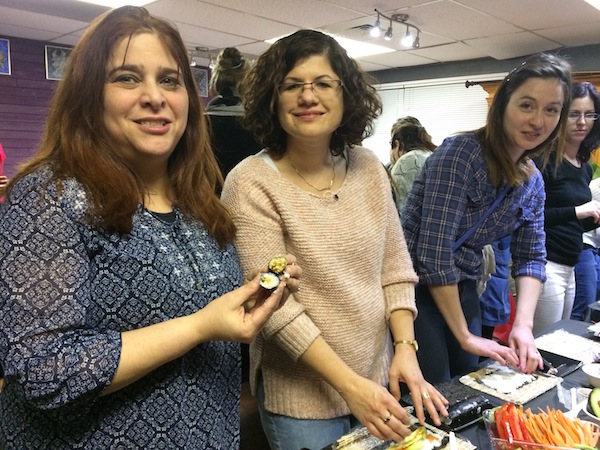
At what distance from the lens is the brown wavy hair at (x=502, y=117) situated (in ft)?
5.20

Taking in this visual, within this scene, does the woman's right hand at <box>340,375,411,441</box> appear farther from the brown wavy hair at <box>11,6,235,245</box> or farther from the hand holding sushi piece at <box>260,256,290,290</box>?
the brown wavy hair at <box>11,6,235,245</box>

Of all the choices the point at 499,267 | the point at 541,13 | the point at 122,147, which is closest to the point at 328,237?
the point at 122,147

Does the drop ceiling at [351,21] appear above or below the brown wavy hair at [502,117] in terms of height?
above

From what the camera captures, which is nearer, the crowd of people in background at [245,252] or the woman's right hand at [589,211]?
the crowd of people in background at [245,252]

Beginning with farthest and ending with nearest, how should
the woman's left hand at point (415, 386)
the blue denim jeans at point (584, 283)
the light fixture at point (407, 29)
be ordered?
the light fixture at point (407, 29), the blue denim jeans at point (584, 283), the woman's left hand at point (415, 386)

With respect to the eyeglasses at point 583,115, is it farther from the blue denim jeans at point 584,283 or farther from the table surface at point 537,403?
the table surface at point 537,403

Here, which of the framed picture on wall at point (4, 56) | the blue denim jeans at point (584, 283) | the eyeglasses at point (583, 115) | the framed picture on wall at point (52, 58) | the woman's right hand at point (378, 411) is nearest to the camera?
the woman's right hand at point (378, 411)

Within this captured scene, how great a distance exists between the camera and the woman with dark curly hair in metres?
1.19

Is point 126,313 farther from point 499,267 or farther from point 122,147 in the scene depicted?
point 499,267

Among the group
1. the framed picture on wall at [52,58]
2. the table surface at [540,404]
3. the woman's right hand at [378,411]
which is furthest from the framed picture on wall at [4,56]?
the table surface at [540,404]

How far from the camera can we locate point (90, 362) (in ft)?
2.54

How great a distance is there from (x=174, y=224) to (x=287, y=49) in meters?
0.56

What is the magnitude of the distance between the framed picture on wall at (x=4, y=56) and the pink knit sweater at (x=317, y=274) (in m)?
5.38

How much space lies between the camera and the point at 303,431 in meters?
1.27
